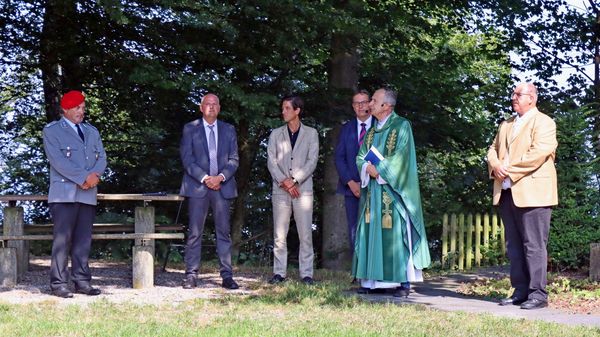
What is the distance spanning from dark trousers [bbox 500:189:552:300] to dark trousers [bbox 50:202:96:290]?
4108 millimetres

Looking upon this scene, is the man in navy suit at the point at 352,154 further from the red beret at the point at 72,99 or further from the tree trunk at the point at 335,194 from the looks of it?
the tree trunk at the point at 335,194

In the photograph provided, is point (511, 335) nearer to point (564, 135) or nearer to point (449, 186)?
point (564, 135)

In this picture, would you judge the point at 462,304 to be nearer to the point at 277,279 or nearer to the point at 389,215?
the point at 389,215

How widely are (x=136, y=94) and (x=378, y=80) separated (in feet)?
13.2

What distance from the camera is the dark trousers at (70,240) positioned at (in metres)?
8.58

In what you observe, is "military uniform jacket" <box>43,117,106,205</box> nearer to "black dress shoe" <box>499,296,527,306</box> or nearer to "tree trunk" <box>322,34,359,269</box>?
"black dress shoe" <box>499,296,527,306</box>

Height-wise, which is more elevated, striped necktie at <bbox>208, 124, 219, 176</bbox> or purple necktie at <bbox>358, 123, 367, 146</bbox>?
purple necktie at <bbox>358, 123, 367, 146</bbox>

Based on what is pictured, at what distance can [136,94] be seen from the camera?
47.1ft

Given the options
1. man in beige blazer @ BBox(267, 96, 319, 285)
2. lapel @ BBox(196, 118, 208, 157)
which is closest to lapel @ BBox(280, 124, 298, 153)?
man in beige blazer @ BBox(267, 96, 319, 285)

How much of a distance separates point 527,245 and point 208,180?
Result: 10.9ft

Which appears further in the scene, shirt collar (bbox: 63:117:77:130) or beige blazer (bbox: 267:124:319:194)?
beige blazer (bbox: 267:124:319:194)

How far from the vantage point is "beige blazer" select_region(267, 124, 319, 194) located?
962 centimetres

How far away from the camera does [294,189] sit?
9.55 metres

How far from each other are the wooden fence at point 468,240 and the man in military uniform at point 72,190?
6717mm
